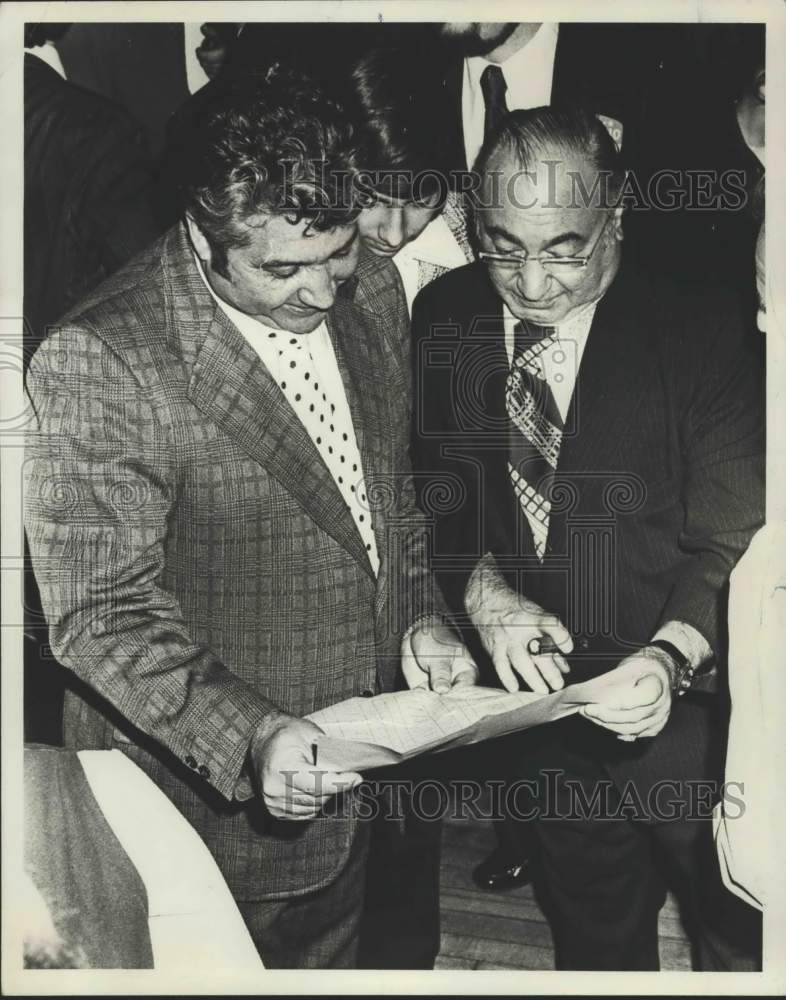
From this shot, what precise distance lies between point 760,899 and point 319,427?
1231mm

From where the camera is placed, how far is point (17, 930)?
236 cm

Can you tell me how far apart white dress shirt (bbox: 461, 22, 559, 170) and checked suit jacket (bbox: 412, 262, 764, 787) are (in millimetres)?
252

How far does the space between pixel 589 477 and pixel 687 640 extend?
14.2 inches

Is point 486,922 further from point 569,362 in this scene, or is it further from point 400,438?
point 569,362

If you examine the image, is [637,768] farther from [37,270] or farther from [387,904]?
[37,270]

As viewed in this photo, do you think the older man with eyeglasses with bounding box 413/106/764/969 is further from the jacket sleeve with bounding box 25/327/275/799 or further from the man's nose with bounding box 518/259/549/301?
the jacket sleeve with bounding box 25/327/275/799

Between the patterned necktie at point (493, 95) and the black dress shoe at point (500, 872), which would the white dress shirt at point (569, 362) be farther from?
the black dress shoe at point (500, 872)

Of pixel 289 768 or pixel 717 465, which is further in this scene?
pixel 717 465

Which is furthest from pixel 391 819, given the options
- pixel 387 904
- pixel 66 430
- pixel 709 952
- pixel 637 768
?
pixel 66 430

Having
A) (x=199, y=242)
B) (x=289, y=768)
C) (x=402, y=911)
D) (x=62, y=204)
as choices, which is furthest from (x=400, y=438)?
(x=402, y=911)

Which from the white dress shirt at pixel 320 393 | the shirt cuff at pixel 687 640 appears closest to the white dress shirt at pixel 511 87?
the white dress shirt at pixel 320 393

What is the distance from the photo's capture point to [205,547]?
2.24m

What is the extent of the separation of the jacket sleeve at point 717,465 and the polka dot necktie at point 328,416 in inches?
23.8

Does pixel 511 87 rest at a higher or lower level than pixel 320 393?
higher
